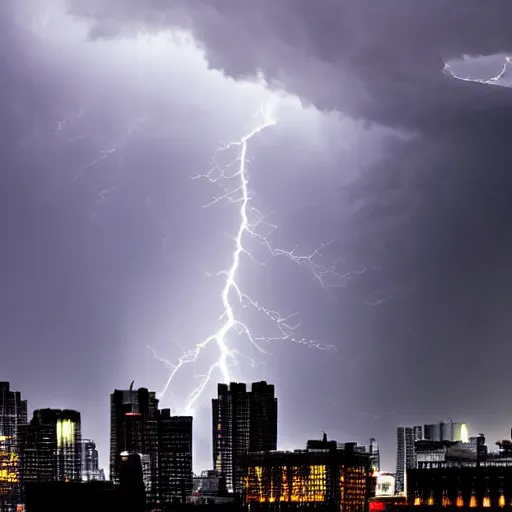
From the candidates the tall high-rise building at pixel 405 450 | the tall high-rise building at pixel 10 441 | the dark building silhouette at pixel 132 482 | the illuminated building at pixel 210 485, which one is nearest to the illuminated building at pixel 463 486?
the tall high-rise building at pixel 405 450

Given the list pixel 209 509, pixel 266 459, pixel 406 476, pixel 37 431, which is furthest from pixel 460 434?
pixel 37 431

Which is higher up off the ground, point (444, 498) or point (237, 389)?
point (237, 389)

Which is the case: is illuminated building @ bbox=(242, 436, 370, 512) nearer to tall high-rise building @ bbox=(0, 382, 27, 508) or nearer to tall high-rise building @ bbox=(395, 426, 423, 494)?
tall high-rise building @ bbox=(395, 426, 423, 494)

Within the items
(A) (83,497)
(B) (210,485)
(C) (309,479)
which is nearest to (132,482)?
(A) (83,497)

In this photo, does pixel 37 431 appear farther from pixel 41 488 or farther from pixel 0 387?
pixel 41 488

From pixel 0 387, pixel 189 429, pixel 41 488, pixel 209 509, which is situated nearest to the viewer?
pixel 41 488

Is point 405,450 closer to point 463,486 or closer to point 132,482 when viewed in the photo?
point 463,486
